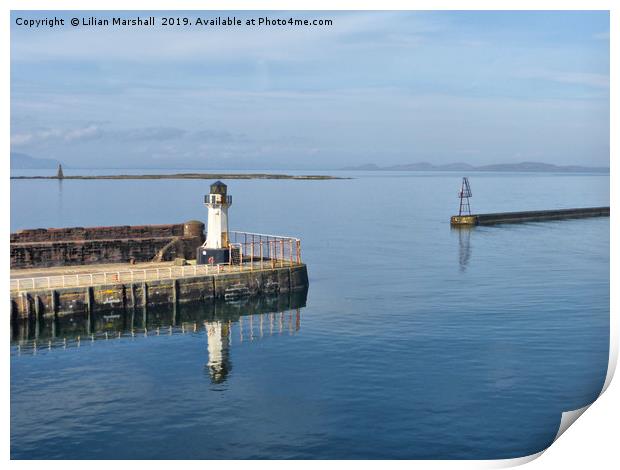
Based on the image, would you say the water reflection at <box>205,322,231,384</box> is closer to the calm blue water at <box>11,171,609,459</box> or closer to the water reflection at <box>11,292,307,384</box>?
the water reflection at <box>11,292,307,384</box>

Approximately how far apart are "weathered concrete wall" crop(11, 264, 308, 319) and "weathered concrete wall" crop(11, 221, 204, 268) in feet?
29.1

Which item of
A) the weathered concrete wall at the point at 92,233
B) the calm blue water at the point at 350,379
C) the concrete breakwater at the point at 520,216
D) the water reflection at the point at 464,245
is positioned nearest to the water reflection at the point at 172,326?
the calm blue water at the point at 350,379

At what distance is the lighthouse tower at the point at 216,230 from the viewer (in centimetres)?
5225

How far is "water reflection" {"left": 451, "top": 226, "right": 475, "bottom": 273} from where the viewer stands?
7412cm

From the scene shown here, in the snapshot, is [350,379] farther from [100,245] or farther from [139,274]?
[100,245]

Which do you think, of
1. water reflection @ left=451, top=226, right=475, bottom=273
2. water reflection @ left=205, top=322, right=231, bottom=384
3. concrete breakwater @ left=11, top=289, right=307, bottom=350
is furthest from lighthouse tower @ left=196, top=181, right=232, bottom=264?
water reflection @ left=451, top=226, right=475, bottom=273

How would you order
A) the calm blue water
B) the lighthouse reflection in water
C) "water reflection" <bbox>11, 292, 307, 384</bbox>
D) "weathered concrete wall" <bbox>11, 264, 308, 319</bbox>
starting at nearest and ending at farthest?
the calm blue water < the lighthouse reflection in water < "water reflection" <bbox>11, 292, 307, 384</bbox> < "weathered concrete wall" <bbox>11, 264, 308, 319</bbox>

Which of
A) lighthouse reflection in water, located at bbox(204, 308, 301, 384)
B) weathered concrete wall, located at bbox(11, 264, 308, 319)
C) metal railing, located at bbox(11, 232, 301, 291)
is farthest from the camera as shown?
metal railing, located at bbox(11, 232, 301, 291)

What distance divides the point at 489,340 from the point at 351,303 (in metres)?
13.3

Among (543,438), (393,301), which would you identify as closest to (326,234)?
(393,301)

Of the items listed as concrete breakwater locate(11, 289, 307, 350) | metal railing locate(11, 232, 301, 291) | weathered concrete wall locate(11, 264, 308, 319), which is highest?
metal railing locate(11, 232, 301, 291)

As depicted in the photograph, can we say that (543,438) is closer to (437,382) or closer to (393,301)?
(437,382)

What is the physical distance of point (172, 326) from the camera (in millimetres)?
44156

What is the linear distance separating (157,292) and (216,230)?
7.76 metres
